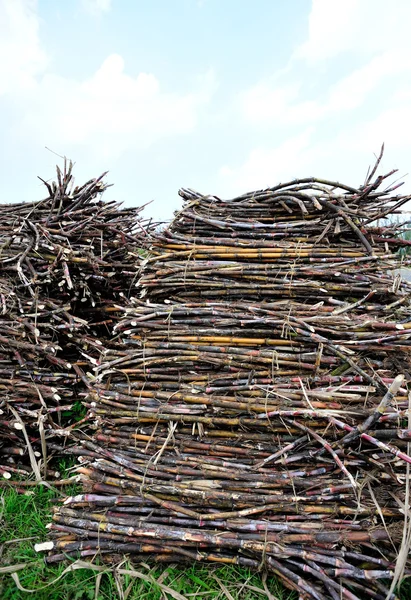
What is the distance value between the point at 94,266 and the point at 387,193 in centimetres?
260

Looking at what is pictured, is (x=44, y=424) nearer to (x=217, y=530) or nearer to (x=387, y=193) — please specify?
(x=217, y=530)

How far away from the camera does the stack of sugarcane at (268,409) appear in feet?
6.44

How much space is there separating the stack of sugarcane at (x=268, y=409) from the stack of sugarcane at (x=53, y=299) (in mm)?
752

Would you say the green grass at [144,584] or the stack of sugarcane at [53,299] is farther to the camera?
the stack of sugarcane at [53,299]

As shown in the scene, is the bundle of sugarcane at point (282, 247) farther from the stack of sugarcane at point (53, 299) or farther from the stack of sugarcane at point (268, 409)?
the stack of sugarcane at point (53, 299)

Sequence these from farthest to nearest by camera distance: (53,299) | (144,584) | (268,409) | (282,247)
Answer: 1. (53,299)
2. (282,247)
3. (268,409)
4. (144,584)

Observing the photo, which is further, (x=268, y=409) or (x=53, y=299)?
(x=53, y=299)

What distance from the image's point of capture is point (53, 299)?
12.0 feet

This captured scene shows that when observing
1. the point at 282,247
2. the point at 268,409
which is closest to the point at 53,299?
the point at 282,247

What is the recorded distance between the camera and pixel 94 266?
152 inches

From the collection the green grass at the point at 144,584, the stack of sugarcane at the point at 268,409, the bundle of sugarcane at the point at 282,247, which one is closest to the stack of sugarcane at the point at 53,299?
the bundle of sugarcane at the point at 282,247

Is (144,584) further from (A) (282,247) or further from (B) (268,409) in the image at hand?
(A) (282,247)

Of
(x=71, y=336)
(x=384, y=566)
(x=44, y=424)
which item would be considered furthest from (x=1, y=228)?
(x=384, y=566)

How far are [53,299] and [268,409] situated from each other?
232 cm
